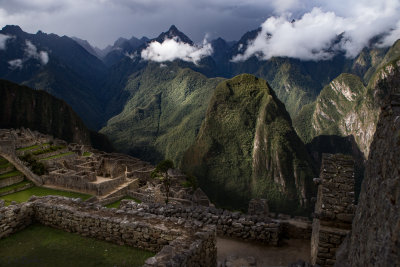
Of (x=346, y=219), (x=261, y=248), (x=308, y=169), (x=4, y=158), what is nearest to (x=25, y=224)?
(x=261, y=248)

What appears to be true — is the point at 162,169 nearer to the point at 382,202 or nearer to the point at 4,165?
the point at 4,165

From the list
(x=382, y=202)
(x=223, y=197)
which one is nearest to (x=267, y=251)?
(x=382, y=202)

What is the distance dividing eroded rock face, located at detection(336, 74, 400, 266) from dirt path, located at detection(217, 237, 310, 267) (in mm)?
4087

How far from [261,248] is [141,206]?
13.8ft

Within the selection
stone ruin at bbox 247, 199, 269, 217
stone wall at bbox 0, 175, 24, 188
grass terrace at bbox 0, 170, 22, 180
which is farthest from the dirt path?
grass terrace at bbox 0, 170, 22, 180

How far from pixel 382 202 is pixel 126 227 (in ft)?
18.5

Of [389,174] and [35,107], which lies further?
[35,107]

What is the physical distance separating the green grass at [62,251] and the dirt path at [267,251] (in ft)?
9.18

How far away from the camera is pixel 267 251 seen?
8211 millimetres

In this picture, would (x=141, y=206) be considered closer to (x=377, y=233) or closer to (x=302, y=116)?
(x=377, y=233)

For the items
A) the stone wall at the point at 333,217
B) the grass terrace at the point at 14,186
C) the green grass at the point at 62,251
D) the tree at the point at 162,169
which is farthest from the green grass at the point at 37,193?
the stone wall at the point at 333,217

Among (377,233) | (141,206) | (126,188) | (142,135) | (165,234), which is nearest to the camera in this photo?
(377,233)

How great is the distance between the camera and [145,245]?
6.63 m

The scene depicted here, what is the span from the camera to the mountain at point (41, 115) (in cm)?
10744
